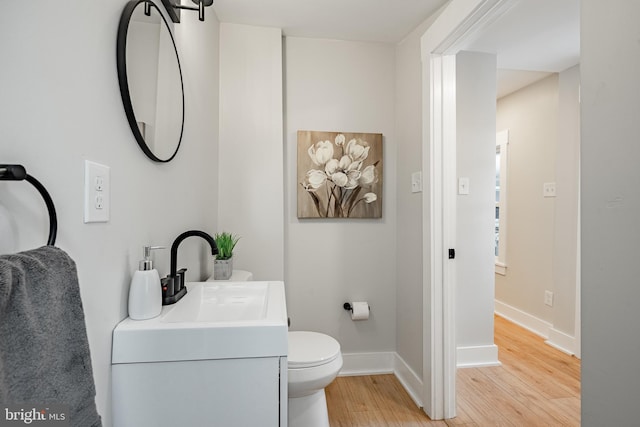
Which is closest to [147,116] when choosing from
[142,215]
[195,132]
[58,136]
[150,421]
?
[142,215]

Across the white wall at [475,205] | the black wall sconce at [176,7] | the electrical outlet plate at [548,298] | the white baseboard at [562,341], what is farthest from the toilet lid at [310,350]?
the electrical outlet plate at [548,298]

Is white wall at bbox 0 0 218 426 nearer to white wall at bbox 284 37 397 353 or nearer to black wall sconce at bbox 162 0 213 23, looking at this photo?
black wall sconce at bbox 162 0 213 23

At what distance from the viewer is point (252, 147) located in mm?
2203

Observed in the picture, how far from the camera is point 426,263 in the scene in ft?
6.16

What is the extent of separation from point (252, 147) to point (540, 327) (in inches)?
118

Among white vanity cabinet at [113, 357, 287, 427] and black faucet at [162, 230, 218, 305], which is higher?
black faucet at [162, 230, 218, 305]

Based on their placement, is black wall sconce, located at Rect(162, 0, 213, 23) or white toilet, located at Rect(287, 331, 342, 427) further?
white toilet, located at Rect(287, 331, 342, 427)

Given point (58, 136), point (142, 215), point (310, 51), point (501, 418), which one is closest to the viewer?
point (58, 136)

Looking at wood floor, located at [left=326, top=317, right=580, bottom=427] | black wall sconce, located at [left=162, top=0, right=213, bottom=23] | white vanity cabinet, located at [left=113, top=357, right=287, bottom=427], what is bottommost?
wood floor, located at [left=326, top=317, right=580, bottom=427]

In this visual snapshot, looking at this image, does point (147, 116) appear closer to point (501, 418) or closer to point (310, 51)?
point (310, 51)

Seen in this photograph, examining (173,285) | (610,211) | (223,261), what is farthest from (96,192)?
(610,211)

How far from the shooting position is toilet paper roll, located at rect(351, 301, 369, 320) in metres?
2.29

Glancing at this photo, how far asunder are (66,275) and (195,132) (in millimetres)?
1236

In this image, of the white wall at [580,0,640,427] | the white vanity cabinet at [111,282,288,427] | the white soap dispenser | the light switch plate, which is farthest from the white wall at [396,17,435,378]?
the light switch plate
